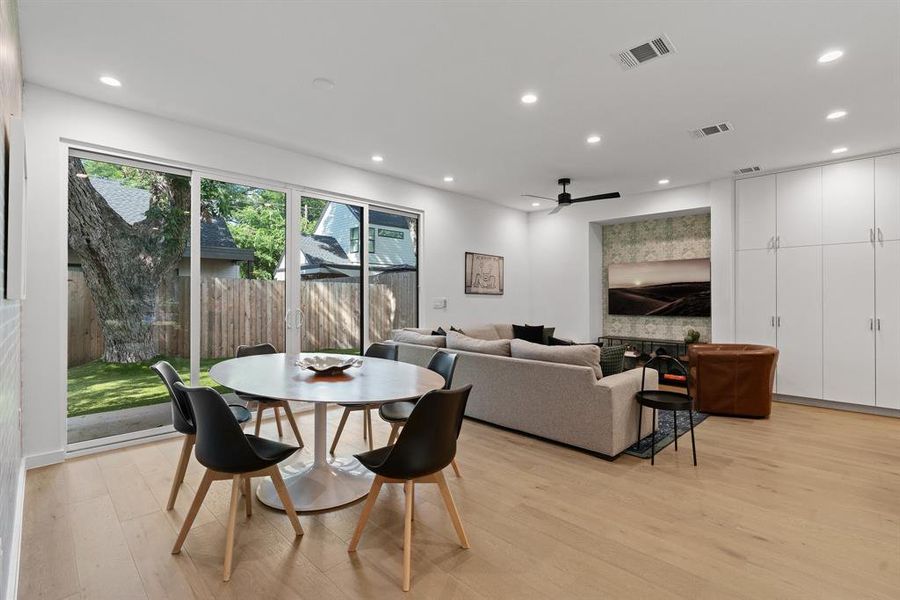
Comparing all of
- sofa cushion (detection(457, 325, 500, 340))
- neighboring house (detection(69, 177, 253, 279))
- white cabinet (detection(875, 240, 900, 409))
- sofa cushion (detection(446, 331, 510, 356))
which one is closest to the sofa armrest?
sofa cushion (detection(446, 331, 510, 356))

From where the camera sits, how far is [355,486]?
2.71 meters

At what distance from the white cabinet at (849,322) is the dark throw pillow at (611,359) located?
3130mm

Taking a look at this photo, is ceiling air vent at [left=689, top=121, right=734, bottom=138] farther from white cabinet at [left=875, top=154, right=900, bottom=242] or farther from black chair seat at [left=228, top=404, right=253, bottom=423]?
black chair seat at [left=228, top=404, right=253, bottom=423]

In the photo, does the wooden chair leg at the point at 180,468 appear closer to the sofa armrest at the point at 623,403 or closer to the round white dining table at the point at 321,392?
the round white dining table at the point at 321,392

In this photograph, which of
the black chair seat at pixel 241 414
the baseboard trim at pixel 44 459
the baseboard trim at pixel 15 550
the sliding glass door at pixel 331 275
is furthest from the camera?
the sliding glass door at pixel 331 275

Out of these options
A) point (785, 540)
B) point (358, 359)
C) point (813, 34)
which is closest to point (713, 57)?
point (813, 34)

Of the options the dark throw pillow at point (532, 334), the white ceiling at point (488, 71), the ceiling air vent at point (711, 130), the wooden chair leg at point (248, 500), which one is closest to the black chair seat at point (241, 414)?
the wooden chair leg at point (248, 500)

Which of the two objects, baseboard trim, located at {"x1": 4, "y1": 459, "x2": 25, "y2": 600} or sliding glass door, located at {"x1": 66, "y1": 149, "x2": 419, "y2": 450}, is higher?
sliding glass door, located at {"x1": 66, "y1": 149, "x2": 419, "y2": 450}

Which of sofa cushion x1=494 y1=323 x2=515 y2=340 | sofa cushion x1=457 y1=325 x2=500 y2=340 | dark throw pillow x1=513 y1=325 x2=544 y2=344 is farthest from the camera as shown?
sofa cushion x1=494 y1=323 x2=515 y2=340

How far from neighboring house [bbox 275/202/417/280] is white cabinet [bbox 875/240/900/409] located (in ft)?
17.3

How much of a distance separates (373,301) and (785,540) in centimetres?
444

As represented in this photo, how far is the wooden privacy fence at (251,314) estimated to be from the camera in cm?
347

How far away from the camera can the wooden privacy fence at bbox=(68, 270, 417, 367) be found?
347 cm

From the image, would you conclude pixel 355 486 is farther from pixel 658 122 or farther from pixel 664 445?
pixel 658 122
